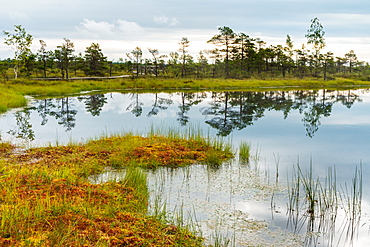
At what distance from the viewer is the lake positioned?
19.4ft

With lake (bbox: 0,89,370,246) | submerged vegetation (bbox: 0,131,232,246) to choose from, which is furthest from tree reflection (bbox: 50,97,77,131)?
submerged vegetation (bbox: 0,131,232,246)

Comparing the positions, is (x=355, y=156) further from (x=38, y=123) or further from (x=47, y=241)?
(x=38, y=123)

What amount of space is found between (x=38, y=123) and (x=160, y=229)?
46.6 ft

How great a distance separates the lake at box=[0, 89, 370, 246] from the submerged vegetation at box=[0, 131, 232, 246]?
0.56 m

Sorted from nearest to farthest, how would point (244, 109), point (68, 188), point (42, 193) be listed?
point (42, 193) → point (68, 188) → point (244, 109)

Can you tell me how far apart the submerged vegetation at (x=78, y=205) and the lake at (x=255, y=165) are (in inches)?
22.2

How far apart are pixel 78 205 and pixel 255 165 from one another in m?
5.50

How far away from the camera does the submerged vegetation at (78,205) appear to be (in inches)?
188

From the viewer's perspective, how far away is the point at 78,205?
5.68 meters

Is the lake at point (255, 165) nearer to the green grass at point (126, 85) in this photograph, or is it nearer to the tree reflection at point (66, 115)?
the tree reflection at point (66, 115)

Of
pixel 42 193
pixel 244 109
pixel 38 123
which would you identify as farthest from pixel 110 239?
pixel 244 109

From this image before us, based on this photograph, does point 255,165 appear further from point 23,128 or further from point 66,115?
point 66,115

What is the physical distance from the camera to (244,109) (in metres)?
25.0

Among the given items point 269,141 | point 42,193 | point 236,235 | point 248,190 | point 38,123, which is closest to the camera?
point 236,235
